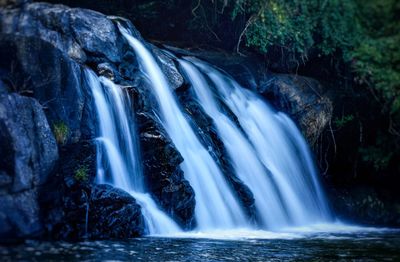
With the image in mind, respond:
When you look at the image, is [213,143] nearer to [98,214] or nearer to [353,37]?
[98,214]

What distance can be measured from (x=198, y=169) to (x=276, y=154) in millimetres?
2928

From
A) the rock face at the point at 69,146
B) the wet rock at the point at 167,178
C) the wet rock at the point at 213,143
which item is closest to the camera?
the rock face at the point at 69,146

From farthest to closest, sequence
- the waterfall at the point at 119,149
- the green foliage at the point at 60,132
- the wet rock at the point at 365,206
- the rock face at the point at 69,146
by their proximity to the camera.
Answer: the wet rock at the point at 365,206, the waterfall at the point at 119,149, the green foliage at the point at 60,132, the rock face at the point at 69,146

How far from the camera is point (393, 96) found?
11.6 m

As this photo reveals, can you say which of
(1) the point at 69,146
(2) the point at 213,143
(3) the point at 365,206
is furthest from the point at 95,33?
(3) the point at 365,206

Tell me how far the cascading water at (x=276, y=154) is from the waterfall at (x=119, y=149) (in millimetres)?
2478

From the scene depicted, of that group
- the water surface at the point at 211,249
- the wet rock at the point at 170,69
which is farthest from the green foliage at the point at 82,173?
the wet rock at the point at 170,69

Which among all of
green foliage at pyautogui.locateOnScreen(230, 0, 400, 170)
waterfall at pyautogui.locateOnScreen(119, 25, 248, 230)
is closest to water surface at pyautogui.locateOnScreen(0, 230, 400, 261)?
waterfall at pyautogui.locateOnScreen(119, 25, 248, 230)

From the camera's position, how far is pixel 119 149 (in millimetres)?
8125

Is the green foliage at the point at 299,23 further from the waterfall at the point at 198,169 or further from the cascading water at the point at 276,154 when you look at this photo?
the waterfall at the point at 198,169

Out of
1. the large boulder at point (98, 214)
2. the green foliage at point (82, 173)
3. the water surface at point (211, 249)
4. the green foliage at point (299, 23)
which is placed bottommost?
the water surface at point (211, 249)

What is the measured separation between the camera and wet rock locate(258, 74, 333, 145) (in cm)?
1280

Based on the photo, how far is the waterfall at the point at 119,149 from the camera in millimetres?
7590

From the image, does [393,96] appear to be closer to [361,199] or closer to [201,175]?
[361,199]
